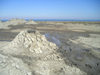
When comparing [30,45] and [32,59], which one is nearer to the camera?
[32,59]

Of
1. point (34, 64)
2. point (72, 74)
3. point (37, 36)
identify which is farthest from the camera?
point (37, 36)

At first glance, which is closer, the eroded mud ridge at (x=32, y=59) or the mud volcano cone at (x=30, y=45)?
the eroded mud ridge at (x=32, y=59)

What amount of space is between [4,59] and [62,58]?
381 cm

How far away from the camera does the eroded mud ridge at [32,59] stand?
4.94 meters

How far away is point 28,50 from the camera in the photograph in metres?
7.46

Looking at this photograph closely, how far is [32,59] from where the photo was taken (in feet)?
21.0

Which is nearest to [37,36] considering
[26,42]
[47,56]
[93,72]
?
[26,42]

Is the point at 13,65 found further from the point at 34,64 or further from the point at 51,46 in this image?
the point at 51,46

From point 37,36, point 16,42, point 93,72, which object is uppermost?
point 37,36

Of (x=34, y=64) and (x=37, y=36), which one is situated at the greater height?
(x=37, y=36)

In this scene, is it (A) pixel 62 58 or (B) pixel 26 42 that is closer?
(A) pixel 62 58

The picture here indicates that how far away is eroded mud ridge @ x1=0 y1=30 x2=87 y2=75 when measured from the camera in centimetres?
494

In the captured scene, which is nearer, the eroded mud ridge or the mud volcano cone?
the eroded mud ridge

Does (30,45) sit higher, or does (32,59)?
(30,45)
